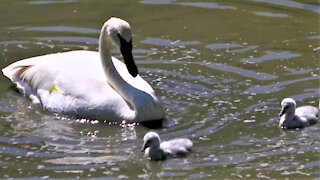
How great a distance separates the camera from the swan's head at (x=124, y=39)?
1202 centimetres

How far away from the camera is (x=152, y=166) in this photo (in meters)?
10.5

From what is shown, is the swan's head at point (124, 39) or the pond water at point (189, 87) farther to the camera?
the swan's head at point (124, 39)

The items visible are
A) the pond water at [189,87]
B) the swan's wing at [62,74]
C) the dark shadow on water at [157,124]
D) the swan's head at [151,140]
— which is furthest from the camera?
the swan's wing at [62,74]

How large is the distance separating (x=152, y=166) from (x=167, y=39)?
4007 millimetres

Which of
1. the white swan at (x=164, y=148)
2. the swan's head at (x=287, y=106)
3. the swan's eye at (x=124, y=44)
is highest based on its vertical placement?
the swan's eye at (x=124, y=44)

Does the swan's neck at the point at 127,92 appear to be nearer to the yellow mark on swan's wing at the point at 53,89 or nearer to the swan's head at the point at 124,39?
the swan's head at the point at 124,39

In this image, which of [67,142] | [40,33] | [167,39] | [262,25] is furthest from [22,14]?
[67,142]

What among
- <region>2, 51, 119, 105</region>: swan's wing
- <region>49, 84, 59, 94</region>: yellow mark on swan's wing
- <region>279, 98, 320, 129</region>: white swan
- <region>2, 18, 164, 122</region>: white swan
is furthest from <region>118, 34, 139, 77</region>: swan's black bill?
<region>279, 98, 320, 129</region>: white swan

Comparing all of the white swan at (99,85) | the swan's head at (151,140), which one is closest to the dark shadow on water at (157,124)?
the white swan at (99,85)

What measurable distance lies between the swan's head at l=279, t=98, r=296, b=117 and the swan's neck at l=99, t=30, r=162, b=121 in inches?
52.2

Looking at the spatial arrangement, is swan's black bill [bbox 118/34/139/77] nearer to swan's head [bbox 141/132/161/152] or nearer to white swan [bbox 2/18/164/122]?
white swan [bbox 2/18/164/122]

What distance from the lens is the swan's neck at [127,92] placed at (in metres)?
11.8

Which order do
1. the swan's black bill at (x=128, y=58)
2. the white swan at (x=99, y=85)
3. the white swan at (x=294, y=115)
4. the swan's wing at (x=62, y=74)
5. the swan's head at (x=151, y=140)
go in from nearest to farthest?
the swan's head at (x=151, y=140)
the white swan at (x=294, y=115)
the white swan at (x=99, y=85)
the swan's black bill at (x=128, y=58)
the swan's wing at (x=62, y=74)

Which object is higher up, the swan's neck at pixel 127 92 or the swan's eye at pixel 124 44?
the swan's eye at pixel 124 44
